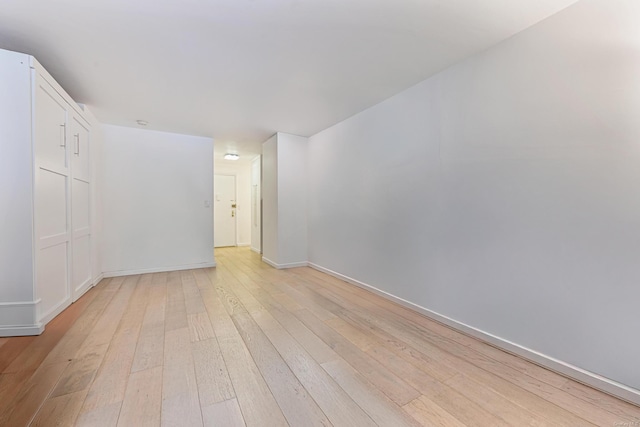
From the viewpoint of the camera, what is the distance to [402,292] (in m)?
2.76

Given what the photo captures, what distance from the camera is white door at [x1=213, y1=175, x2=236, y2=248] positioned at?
6957 millimetres

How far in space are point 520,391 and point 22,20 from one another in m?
3.90

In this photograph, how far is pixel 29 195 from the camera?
2029mm

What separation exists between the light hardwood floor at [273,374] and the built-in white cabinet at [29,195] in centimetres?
26

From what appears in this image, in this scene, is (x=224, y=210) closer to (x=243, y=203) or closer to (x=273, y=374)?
(x=243, y=203)

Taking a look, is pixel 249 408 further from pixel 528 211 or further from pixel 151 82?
pixel 151 82

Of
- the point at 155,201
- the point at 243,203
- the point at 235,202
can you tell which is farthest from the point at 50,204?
the point at 243,203

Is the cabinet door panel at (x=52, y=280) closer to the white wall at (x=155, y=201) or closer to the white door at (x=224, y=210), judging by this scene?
the white wall at (x=155, y=201)

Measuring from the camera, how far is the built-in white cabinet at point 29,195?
1.97 meters

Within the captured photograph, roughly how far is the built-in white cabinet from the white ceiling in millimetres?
334

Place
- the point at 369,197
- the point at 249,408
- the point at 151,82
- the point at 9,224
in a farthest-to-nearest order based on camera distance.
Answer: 1. the point at 369,197
2. the point at 151,82
3. the point at 9,224
4. the point at 249,408

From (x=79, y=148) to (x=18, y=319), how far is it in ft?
6.02

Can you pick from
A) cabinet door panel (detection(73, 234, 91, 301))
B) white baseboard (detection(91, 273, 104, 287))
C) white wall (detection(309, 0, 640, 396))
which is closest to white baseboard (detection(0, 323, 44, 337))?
cabinet door panel (detection(73, 234, 91, 301))

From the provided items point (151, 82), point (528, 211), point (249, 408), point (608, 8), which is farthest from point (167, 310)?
point (608, 8)
